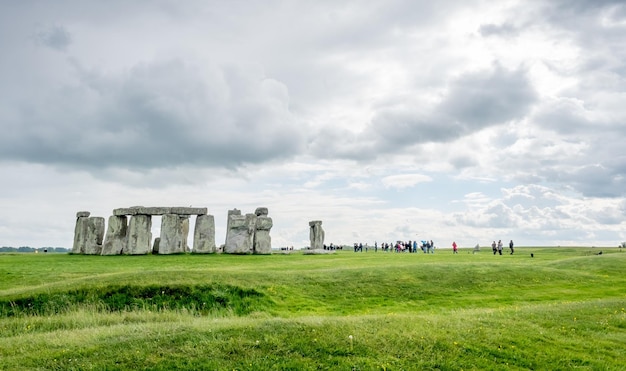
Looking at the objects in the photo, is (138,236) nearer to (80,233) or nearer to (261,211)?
(80,233)

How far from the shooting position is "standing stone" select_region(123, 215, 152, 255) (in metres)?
46.0

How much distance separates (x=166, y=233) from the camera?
46312mm

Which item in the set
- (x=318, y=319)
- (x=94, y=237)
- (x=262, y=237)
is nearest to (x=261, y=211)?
(x=262, y=237)

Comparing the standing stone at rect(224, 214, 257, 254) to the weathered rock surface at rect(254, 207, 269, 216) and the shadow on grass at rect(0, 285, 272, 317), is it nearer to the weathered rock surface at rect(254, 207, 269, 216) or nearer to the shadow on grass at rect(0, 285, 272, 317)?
the weathered rock surface at rect(254, 207, 269, 216)

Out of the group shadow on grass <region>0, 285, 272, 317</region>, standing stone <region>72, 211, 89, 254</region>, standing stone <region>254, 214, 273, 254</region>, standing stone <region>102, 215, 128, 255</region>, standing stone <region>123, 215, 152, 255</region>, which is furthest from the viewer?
standing stone <region>72, 211, 89, 254</region>

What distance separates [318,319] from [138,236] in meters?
34.4

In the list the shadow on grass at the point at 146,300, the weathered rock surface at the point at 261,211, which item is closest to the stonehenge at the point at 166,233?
the weathered rock surface at the point at 261,211

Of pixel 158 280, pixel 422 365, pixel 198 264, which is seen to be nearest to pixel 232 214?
pixel 198 264

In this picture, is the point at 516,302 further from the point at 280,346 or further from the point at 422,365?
the point at 280,346

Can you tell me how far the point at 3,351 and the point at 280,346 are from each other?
7399mm

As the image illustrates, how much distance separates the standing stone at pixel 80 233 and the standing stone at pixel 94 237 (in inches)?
24.2

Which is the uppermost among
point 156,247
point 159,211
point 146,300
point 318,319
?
point 159,211

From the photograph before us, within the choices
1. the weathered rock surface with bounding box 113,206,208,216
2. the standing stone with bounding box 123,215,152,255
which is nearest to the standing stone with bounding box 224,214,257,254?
the weathered rock surface with bounding box 113,206,208,216

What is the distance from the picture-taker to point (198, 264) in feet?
117
